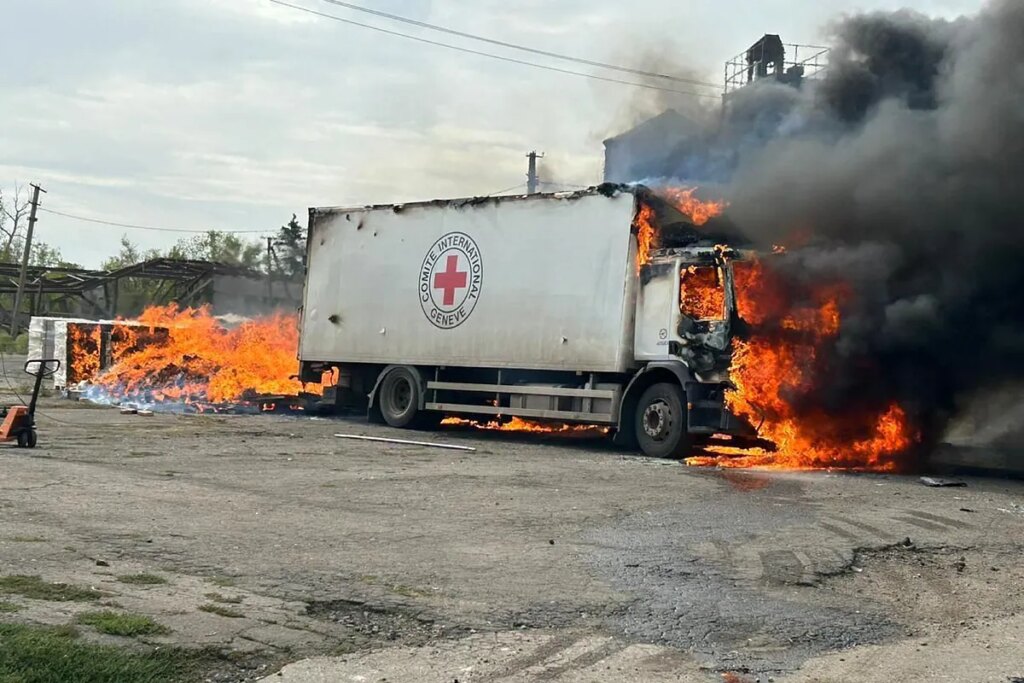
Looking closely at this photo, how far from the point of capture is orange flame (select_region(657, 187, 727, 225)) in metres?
13.7

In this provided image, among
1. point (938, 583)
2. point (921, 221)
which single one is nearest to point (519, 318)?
point (921, 221)

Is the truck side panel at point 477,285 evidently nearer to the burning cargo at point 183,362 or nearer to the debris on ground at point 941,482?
the burning cargo at point 183,362

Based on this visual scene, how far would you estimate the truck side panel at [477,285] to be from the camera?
14086 millimetres

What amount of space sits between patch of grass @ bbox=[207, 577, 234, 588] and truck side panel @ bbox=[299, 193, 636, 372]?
28.9 ft

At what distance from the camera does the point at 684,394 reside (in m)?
13.0

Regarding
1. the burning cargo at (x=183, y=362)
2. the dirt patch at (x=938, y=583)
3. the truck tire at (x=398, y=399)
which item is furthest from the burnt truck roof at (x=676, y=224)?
the burning cargo at (x=183, y=362)

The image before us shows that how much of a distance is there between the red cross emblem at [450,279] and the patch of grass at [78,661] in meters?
11.9

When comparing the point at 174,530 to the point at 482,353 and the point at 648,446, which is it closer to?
the point at 648,446

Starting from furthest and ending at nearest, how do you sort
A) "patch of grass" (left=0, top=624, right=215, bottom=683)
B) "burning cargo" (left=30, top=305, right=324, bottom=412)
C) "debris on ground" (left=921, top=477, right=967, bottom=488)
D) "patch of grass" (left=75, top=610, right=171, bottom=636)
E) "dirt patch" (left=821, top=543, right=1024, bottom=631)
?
"burning cargo" (left=30, top=305, right=324, bottom=412), "debris on ground" (left=921, top=477, right=967, bottom=488), "dirt patch" (left=821, top=543, right=1024, bottom=631), "patch of grass" (left=75, top=610, right=171, bottom=636), "patch of grass" (left=0, top=624, right=215, bottom=683)

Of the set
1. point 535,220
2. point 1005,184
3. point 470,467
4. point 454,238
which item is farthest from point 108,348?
point 1005,184

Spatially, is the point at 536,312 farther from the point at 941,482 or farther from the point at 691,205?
the point at 941,482

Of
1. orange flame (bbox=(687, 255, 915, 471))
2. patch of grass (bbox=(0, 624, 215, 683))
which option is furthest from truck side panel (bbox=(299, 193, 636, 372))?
patch of grass (bbox=(0, 624, 215, 683))

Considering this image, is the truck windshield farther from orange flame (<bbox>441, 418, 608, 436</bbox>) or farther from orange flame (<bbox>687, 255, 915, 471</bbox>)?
orange flame (<bbox>441, 418, 608, 436</bbox>)

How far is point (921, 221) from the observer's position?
1237 cm
